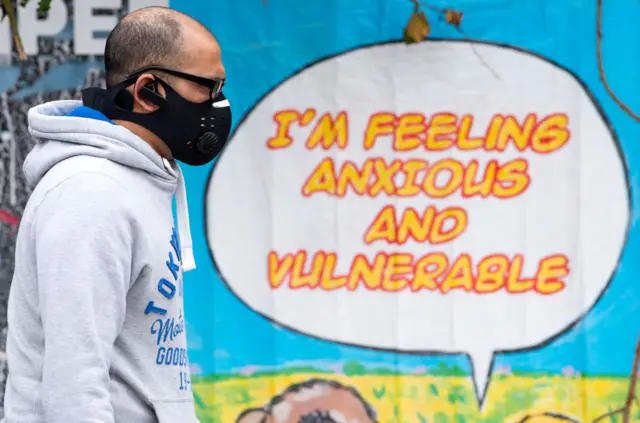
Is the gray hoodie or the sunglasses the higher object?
the sunglasses

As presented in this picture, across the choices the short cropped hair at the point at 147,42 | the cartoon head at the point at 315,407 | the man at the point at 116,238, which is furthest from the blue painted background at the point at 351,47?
the short cropped hair at the point at 147,42

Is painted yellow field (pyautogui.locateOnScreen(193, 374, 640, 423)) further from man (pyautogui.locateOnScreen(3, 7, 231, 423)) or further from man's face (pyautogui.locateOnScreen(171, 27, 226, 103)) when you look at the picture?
man's face (pyautogui.locateOnScreen(171, 27, 226, 103))

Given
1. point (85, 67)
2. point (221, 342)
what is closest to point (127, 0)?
point (85, 67)

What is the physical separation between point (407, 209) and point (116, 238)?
213 centimetres

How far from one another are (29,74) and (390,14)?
1426 millimetres

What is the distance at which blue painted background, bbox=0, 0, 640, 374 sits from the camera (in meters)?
3.81

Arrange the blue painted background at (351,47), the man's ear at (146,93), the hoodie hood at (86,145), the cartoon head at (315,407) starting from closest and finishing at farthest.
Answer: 1. the hoodie hood at (86,145)
2. the man's ear at (146,93)
3. the blue painted background at (351,47)
4. the cartoon head at (315,407)

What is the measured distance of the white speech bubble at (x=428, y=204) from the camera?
3.82 m

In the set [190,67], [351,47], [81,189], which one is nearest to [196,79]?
[190,67]

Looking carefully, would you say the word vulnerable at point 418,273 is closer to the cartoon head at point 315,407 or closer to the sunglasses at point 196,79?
the cartoon head at point 315,407

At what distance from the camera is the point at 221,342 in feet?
12.9

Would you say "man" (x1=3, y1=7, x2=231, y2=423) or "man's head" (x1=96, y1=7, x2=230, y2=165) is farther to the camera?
"man's head" (x1=96, y1=7, x2=230, y2=165)

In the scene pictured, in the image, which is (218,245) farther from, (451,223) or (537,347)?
(537,347)

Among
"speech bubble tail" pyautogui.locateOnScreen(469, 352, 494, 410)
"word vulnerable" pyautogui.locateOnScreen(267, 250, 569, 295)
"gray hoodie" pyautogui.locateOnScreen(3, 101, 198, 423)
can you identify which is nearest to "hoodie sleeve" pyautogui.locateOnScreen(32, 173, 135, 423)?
"gray hoodie" pyautogui.locateOnScreen(3, 101, 198, 423)
